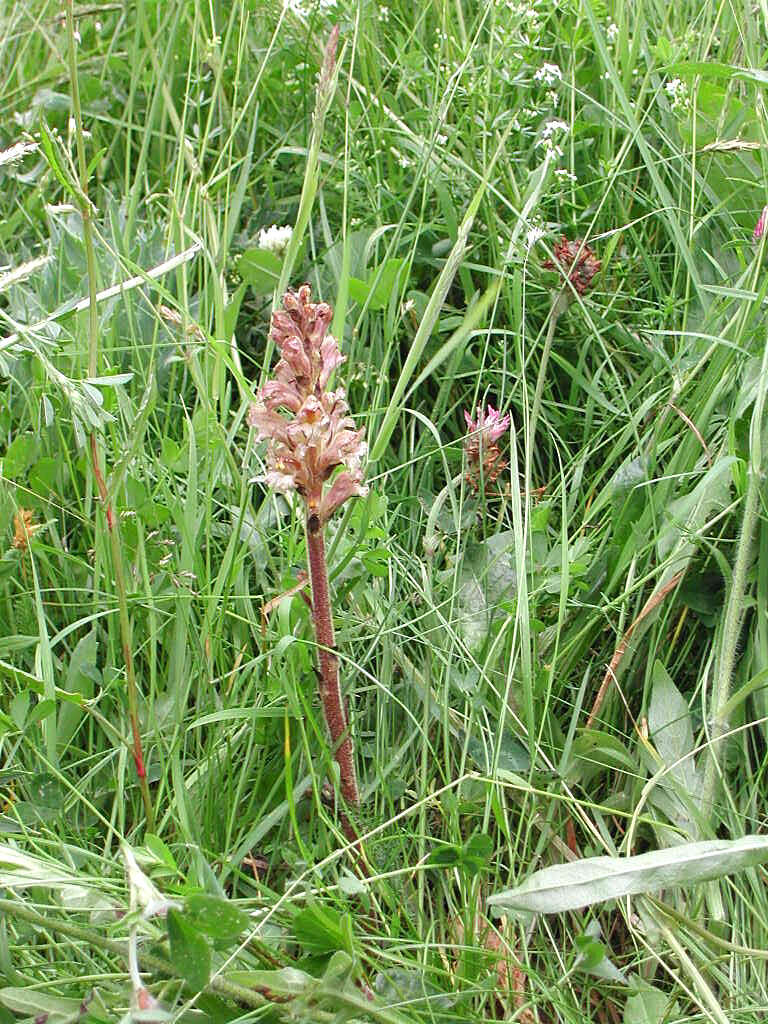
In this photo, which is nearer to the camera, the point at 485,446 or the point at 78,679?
the point at 78,679

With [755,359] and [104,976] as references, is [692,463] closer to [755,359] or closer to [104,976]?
[755,359]

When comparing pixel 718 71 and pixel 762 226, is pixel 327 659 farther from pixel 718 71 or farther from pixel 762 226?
pixel 718 71

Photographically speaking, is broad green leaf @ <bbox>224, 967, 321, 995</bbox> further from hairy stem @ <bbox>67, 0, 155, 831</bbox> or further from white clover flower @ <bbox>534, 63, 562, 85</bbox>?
white clover flower @ <bbox>534, 63, 562, 85</bbox>

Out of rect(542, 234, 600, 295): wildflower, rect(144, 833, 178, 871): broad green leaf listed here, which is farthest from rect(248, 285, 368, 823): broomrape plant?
rect(542, 234, 600, 295): wildflower

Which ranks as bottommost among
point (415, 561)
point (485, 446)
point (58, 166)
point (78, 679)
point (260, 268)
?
point (78, 679)

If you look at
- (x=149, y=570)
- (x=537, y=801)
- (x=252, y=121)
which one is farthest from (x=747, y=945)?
(x=252, y=121)

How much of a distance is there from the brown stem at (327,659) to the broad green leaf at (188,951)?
417 mm

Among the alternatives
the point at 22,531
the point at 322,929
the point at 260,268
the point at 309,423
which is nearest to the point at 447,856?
the point at 322,929

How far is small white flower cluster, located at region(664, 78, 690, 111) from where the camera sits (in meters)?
2.19

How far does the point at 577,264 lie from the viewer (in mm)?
2061

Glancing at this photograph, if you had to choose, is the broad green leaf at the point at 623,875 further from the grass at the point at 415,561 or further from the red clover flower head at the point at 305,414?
the red clover flower head at the point at 305,414

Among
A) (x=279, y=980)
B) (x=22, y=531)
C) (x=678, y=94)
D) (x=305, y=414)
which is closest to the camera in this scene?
(x=279, y=980)

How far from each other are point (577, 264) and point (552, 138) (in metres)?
0.34

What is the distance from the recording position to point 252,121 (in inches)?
102
